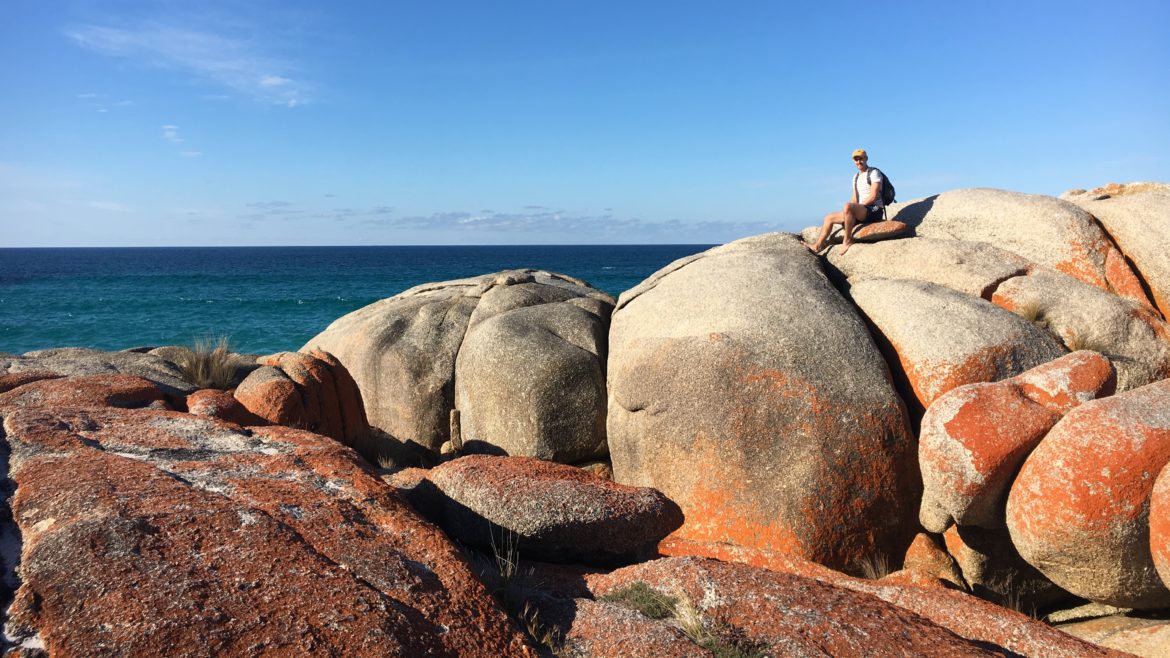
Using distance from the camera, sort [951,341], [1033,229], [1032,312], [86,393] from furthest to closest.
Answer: [1033,229] < [1032,312] < [951,341] < [86,393]

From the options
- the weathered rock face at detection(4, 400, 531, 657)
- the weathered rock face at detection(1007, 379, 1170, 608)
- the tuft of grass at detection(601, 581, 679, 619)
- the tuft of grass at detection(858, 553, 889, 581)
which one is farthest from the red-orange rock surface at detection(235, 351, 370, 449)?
the weathered rock face at detection(1007, 379, 1170, 608)

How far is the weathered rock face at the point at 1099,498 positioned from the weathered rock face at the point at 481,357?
5252 millimetres

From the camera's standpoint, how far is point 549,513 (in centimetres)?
558

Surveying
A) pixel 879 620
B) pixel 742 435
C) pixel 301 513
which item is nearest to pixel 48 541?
pixel 301 513

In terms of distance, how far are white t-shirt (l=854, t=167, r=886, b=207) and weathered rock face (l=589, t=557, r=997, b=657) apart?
26.1ft

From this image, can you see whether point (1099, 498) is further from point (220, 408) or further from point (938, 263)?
point (220, 408)

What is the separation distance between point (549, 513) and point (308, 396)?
5.66m

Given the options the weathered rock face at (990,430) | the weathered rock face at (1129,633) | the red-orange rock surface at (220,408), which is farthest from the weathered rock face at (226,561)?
the weathered rock face at (1129,633)

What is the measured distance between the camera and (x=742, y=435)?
8.03m

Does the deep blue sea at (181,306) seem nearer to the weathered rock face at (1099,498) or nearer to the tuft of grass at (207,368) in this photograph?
the tuft of grass at (207,368)

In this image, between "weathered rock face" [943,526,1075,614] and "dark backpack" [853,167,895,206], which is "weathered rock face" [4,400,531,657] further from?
"dark backpack" [853,167,895,206]

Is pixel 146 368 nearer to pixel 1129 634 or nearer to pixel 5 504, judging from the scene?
pixel 5 504

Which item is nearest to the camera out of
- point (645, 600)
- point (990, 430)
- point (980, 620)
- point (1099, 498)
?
point (645, 600)

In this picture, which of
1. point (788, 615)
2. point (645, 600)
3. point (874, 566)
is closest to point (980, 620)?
point (788, 615)
